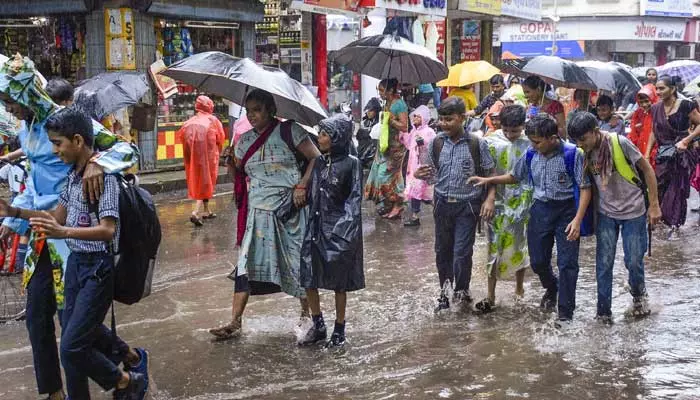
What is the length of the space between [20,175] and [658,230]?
700 centimetres

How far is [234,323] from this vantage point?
6172mm

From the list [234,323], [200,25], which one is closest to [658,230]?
[234,323]

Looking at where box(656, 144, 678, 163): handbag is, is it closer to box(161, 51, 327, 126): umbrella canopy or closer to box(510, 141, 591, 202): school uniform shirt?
box(510, 141, 591, 202): school uniform shirt

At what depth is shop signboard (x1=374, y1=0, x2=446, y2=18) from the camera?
16.9 meters

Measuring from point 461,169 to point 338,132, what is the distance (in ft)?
4.18

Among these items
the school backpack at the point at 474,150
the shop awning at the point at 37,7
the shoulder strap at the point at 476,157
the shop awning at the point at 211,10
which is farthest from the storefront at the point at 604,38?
the shoulder strap at the point at 476,157

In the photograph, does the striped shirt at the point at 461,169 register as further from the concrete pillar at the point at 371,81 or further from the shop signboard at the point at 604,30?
the shop signboard at the point at 604,30

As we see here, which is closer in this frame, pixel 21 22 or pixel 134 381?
pixel 134 381

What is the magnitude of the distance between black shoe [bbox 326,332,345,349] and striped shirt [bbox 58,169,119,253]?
1963mm

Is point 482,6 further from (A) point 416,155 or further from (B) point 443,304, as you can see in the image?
(B) point 443,304

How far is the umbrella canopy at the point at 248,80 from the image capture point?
5.81m

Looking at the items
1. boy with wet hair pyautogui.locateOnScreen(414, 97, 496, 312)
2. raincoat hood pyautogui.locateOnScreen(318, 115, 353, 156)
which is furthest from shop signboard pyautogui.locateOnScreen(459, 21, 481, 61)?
raincoat hood pyautogui.locateOnScreen(318, 115, 353, 156)

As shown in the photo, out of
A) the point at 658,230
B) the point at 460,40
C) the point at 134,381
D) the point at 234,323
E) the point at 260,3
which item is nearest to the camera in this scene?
the point at 134,381

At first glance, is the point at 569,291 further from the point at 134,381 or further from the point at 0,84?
the point at 0,84
